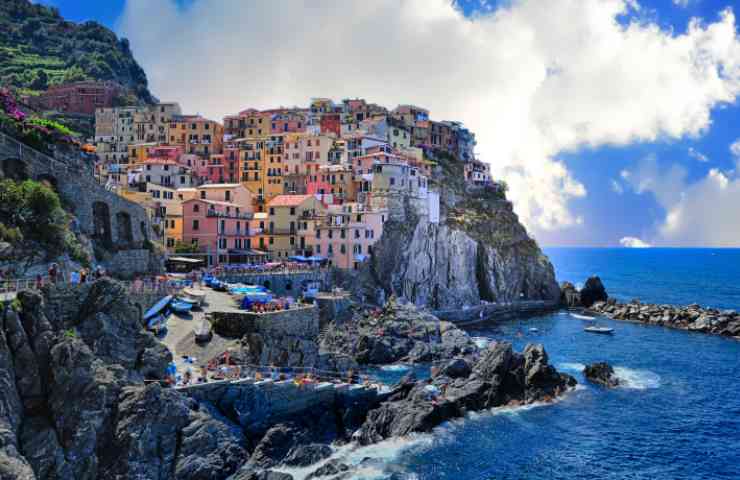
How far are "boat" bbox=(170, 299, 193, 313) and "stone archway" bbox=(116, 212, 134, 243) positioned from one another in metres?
12.6

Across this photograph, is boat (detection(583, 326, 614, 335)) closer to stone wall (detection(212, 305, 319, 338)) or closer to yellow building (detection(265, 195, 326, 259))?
yellow building (detection(265, 195, 326, 259))

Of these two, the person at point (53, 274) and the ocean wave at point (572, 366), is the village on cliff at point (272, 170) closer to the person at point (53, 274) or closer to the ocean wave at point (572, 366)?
the ocean wave at point (572, 366)

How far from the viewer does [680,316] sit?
303ft

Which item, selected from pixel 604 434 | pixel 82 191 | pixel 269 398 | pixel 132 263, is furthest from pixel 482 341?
pixel 82 191

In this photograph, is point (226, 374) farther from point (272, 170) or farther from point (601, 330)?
point (272, 170)

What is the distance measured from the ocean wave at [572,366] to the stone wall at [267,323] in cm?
2735

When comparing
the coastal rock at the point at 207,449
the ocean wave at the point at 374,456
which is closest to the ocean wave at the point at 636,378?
the ocean wave at the point at 374,456


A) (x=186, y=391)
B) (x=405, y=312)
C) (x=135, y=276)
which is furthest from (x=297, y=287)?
(x=186, y=391)

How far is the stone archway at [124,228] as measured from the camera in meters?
53.9

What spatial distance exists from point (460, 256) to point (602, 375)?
135 feet

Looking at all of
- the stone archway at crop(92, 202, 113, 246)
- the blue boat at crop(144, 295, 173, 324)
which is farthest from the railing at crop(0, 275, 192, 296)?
the stone archway at crop(92, 202, 113, 246)

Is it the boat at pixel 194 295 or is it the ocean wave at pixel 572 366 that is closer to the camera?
the boat at pixel 194 295

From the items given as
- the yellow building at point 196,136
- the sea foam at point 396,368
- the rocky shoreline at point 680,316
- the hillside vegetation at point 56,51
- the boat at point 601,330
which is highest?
the hillside vegetation at point 56,51

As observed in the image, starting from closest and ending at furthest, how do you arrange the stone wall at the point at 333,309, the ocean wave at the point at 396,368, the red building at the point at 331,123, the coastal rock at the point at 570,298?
1. the ocean wave at the point at 396,368
2. the stone wall at the point at 333,309
3. the coastal rock at the point at 570,298
4. the red building at the point at 331,123
